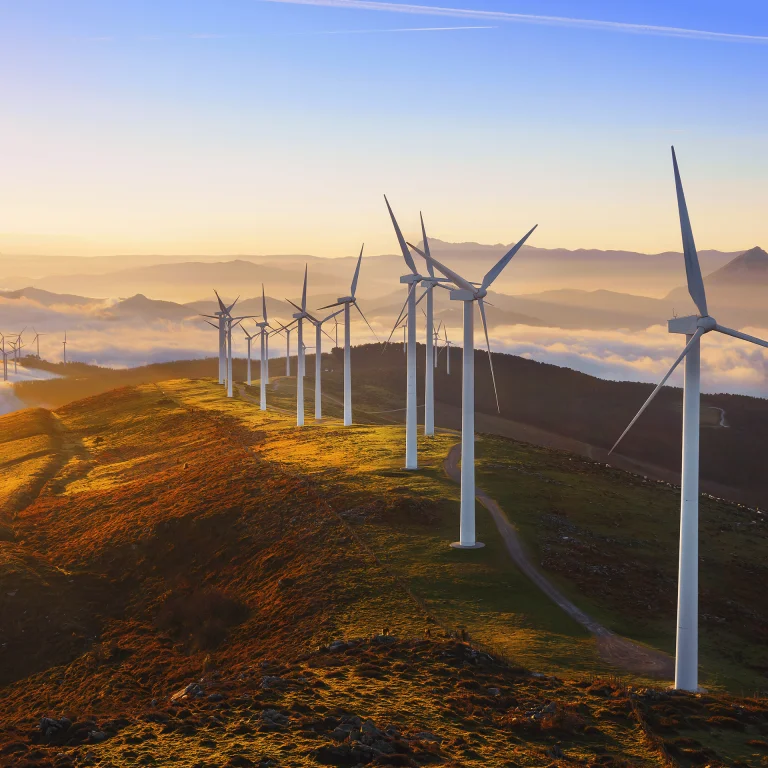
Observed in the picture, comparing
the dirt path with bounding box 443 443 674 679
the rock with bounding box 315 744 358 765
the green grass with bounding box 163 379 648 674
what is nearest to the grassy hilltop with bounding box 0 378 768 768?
the rock with bounding box 315 744 358 765

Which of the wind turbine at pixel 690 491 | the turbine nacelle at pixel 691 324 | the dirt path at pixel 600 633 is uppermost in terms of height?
Answer: the turbine nacelle at pixel 691 324

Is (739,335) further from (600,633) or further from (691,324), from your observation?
(600,633)

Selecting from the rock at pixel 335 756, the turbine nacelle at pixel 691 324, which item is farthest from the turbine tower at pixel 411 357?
the rock at pixel 335 756

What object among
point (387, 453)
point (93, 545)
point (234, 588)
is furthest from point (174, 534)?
point (387, 453)

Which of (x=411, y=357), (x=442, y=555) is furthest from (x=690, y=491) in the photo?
(x=411, y=357)

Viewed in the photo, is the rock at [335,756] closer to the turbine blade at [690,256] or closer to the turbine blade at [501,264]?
the turbine blade at [690,256]
